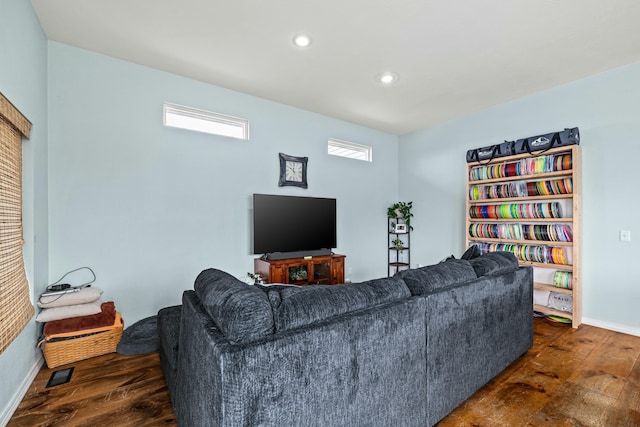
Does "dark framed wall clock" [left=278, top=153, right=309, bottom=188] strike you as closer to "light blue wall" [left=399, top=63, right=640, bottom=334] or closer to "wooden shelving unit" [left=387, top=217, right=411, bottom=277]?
"wooden shelving unit" [left=387, top=217, right=411, bottom=277]

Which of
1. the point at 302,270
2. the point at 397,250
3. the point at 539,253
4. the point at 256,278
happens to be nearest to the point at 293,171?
the point at 302,270

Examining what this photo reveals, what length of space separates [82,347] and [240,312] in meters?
2.21

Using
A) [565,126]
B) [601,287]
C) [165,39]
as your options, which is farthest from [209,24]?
[601,287]

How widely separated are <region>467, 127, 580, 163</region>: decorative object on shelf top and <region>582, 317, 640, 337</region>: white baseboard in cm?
191

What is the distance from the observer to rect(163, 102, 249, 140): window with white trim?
3.26 meters

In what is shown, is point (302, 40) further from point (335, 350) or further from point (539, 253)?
point (539, 253)

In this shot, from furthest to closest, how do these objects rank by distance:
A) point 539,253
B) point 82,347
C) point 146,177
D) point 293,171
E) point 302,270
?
1. point 293,171
2. point 302,270
3. point 539,253
4. point 146,177
5. point 82,347

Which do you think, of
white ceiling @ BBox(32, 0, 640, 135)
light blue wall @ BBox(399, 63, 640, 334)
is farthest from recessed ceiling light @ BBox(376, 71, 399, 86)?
light blue wall @ BBox(399, 63, 640, 334)

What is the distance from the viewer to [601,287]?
3160mm

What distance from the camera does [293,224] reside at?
12.6 ft

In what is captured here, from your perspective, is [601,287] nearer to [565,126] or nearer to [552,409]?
[565,126]

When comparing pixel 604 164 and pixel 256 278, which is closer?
pixel 604 164

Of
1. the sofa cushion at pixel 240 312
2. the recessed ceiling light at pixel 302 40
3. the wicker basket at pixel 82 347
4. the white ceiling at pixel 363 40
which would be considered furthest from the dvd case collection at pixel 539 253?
the wicker basket at pixel 82 347

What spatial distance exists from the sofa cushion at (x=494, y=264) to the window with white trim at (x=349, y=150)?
2.88 m
